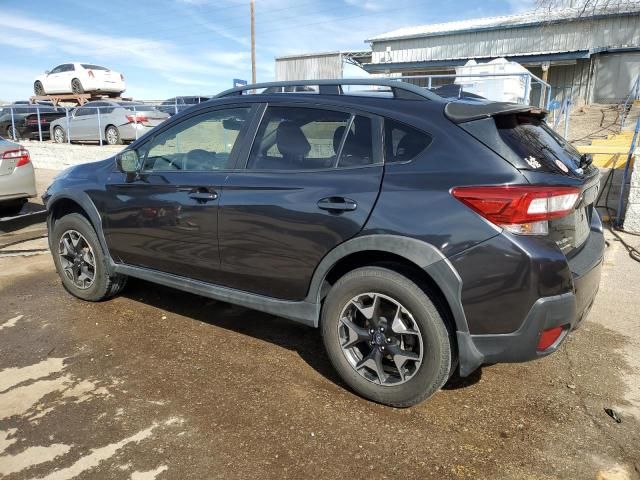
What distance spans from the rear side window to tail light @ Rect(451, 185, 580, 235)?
0.40 m

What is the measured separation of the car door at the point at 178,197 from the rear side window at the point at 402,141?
106 centimetres

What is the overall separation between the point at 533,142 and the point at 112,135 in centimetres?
1518

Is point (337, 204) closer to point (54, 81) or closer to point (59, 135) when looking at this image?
point (59, 135)

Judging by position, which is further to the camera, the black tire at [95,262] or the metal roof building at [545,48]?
the metal roof building at [545,48]

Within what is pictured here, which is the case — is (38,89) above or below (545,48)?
below

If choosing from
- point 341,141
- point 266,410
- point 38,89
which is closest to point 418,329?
point 266,410

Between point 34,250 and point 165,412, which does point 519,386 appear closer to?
point 165,412

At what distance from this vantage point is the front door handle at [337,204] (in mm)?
2816

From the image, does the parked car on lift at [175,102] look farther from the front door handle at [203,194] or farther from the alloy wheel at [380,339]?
the alloy wheel at [380,339]

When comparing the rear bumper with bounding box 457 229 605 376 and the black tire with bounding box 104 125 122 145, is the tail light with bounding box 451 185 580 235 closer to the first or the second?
the rear bumper with bounding box 457 229 605 376

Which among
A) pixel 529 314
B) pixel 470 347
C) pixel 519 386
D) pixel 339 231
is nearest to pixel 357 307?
pixel 339 231

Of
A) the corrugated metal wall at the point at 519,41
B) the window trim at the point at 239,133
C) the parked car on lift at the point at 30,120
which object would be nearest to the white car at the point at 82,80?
the parked car on lift at the point at 30,120

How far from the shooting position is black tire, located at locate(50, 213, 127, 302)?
428cm

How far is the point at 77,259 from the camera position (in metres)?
4.47
